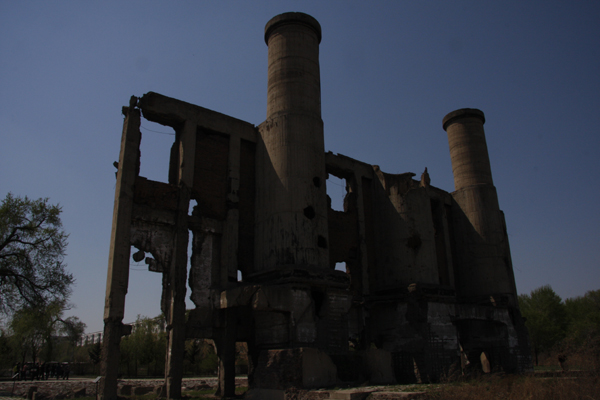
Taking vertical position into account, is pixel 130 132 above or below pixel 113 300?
above

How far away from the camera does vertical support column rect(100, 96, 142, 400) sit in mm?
11438

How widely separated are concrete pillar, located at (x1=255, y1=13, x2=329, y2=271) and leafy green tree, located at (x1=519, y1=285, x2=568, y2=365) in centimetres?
2639

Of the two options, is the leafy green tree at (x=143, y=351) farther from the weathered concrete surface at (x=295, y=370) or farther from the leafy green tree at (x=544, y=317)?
the leafy green tree at (x=544, y=317)

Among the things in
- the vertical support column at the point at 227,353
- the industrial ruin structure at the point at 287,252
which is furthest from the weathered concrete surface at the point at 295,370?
the vertical support column at the point at 227,353

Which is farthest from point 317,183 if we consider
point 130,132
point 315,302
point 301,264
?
point 130,132

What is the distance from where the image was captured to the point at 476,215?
74.8 ft

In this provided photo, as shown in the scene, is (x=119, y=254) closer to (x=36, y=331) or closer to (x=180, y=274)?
(x=180, y=274)

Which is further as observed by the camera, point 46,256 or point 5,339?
point 5,339

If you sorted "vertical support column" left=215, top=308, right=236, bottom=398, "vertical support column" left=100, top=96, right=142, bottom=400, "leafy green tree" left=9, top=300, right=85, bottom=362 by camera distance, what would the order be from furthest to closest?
"leafy green tree" left=9, top=300, right=85, bottom=362
"vertical support column" left=215, top=308, right=236, bottom=398
"vertical support column" left=100, top=96, right=142, bottom=400

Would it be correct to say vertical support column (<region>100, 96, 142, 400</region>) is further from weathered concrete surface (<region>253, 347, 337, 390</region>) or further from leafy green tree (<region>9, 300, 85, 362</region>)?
leafy green tree (<region>9, 300, 85, 362</region>)

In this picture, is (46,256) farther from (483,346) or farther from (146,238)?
(483,346)

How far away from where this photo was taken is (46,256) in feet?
72.5

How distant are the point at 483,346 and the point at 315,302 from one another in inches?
439

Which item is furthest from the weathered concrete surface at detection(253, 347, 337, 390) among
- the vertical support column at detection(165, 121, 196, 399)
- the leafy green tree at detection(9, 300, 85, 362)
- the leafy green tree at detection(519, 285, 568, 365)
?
the leafy green tree at detection(519, 285, 568, 365)
